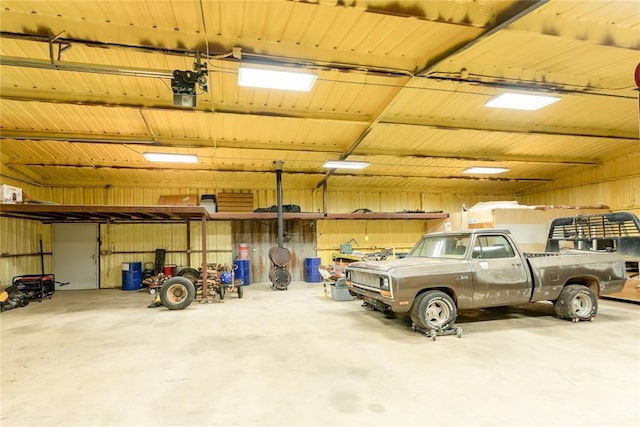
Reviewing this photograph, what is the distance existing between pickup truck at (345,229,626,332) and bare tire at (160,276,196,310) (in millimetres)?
4059

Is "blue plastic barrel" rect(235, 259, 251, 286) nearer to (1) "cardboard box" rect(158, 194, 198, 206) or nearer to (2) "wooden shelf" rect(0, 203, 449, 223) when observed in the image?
(2) "wooden shelf" rect(0, 203, 449, 223)

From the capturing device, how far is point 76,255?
38.6 ft

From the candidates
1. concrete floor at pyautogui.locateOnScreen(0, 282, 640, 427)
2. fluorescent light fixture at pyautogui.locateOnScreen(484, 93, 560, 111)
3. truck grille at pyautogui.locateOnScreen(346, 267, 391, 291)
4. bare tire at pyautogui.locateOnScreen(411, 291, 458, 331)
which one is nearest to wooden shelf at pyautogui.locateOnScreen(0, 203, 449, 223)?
concrete floor at pyautogui.locateOnScreen(0, 282, 640, 427)

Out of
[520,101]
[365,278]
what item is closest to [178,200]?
[365,278]

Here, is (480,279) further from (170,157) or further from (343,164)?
(170,157)

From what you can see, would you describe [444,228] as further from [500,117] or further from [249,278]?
[249,278]

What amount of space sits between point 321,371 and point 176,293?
536 centimetres

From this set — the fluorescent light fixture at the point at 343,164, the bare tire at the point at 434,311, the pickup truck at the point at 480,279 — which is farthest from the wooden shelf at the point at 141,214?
the bare tire at the point at 434,311

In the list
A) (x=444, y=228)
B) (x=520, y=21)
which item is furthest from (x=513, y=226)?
(x=520, y=21)

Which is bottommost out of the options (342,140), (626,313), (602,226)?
(626,313)

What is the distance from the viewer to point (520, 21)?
486 cm

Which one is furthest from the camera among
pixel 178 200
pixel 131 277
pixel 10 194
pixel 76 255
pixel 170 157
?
pixel 178 200

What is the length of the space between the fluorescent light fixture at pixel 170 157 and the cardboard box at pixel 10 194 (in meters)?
2.97

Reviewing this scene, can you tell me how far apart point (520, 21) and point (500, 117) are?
4.18 metres
